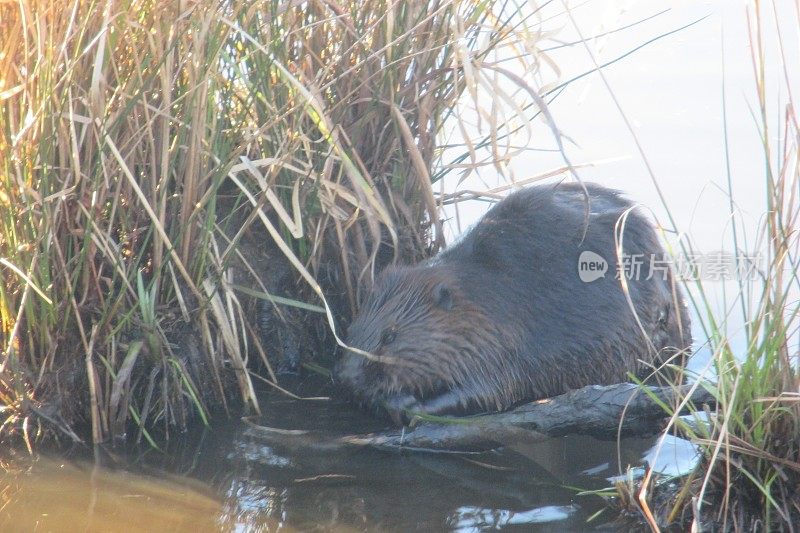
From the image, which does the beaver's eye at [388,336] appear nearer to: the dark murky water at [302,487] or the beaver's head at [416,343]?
the beaver's head at [416,343]

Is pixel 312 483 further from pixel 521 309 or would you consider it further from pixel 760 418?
pixel 760 418

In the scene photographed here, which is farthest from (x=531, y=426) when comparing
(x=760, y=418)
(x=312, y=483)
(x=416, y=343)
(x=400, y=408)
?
(x=760, y=418)

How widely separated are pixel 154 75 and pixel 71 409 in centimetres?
110

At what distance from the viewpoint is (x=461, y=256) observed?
12.9 feet

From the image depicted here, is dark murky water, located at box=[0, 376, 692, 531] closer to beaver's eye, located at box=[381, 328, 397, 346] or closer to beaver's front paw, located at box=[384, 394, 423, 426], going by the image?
beaver's front paw, located at box=[384, 394, 423, 426]

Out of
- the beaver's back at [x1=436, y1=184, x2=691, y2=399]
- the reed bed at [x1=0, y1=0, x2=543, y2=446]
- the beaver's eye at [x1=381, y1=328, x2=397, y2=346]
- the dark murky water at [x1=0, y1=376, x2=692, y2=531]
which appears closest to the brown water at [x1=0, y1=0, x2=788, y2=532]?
the dark murky water at [x1=0, y1=376, x2=692, y2=531]

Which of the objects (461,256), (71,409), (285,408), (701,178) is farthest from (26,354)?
(701,178)

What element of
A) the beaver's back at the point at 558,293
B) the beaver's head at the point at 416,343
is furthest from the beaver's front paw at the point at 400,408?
the beaver's back at the point at 558,293

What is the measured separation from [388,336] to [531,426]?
0.69 m

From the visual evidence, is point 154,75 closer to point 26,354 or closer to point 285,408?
point 26,354

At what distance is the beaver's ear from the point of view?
12.3ft

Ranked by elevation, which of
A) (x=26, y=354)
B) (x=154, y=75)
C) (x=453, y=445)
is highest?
(x=154, y=75)

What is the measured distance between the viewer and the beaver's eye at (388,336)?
369 cm

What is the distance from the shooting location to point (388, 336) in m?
3.71
